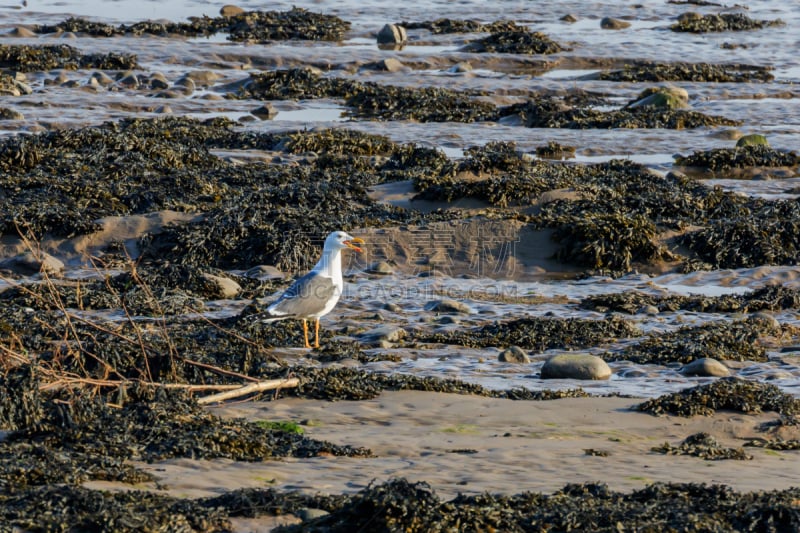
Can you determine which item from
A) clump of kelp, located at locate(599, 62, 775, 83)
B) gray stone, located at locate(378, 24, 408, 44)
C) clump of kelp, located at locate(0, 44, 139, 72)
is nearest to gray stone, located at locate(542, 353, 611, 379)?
clump of kelp, located at locate(599, 62, 775, 83)

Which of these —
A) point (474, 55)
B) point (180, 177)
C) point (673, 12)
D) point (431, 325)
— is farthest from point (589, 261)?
point (673, 12)

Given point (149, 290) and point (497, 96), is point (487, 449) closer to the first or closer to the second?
point (149, 290)

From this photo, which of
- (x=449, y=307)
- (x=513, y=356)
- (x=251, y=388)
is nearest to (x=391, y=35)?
(x=449, y=307)

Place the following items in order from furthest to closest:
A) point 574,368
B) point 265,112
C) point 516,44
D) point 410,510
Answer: point 516,44
point 265,112
point 574,368
point 410,510

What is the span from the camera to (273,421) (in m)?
5.94

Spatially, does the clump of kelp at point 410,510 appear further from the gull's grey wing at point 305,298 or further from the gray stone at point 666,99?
the gray stone at point 666,99

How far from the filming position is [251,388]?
645cm

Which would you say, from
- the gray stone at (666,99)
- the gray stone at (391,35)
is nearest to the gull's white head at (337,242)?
the gray stone at (666,99)

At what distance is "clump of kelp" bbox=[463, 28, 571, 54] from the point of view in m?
21.9

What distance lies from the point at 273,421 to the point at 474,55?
16.5 meters

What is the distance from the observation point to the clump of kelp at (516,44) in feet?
71.9

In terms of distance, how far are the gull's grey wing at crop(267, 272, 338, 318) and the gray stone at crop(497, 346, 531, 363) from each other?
4.19 ft

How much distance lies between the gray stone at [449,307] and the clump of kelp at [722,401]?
2.64 meters

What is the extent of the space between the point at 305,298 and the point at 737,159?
726 centimetres
